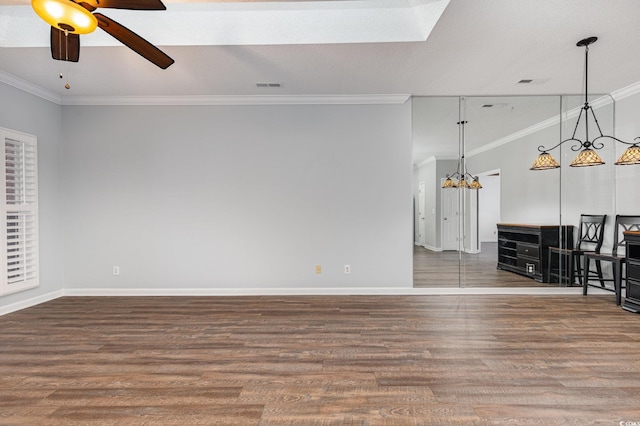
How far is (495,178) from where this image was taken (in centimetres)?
507

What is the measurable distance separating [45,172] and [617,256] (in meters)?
7.12

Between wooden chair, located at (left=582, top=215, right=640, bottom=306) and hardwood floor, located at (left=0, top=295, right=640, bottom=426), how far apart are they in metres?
0.39

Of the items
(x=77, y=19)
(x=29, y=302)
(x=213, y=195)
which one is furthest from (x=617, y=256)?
(x=29, y=302)

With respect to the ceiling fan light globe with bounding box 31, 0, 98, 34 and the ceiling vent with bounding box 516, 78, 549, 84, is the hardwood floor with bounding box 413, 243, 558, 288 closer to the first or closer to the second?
the ceiling vent with bounding box 516, 78, 549, 84

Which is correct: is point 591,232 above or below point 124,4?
below

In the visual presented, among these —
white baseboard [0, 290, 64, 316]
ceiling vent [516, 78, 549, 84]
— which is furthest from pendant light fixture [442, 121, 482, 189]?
white baseboard [0, 290, 64, 316]

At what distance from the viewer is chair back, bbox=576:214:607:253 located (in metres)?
4.54

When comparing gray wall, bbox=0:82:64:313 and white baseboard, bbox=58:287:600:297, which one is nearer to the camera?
gray wall, bbox=0:82:64:313

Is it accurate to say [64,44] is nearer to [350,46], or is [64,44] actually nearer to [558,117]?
[350,46]

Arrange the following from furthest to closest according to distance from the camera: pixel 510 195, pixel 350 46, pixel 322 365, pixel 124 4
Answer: pixel 510 195, pixel 350 46, pixel 322 365, pixel 124 4

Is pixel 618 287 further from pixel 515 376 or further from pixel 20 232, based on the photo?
pixel 20 232

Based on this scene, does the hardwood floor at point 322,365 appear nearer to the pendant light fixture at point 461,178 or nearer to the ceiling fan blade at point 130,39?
the pendant light fixture at point 461,178

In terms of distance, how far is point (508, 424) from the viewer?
72.1 inches

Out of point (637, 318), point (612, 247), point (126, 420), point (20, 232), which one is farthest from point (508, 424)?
point (20, 232)
